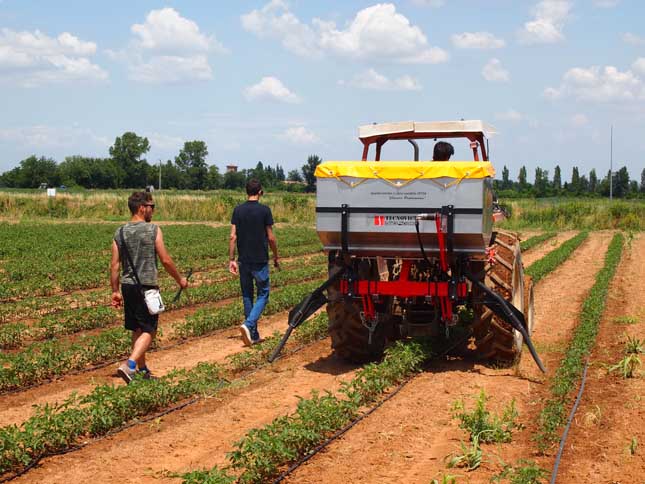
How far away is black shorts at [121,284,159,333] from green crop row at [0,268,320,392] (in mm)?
1144

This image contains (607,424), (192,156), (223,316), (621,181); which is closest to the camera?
(607,424)

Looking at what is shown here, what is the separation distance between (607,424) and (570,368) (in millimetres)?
1472

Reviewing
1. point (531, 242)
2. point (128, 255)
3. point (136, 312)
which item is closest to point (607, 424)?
point (136, 312)

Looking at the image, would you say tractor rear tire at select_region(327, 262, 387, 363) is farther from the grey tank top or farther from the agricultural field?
the grey tank top

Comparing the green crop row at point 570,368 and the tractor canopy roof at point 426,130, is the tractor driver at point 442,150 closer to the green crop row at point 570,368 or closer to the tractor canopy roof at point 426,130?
the tractor canopy roof at point 426,130

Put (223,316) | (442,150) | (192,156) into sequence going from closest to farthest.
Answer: (442,150) < (223,316) < (192,156)

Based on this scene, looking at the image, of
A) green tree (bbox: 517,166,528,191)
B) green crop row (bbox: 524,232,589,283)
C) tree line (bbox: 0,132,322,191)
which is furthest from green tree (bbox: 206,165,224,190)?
green crop row (bbox: 524,232,589,283)

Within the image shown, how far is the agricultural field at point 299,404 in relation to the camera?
562cm

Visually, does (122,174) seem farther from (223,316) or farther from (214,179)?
(223,316)

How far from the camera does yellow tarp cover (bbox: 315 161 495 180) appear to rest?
7.66m

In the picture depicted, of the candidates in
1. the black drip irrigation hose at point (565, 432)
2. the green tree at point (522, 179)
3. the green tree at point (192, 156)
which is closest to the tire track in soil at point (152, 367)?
the black drip irrigation hose at point (565, 432)

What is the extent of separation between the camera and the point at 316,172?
810 cm

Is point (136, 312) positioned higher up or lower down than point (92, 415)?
higher up

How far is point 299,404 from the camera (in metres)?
6.46
